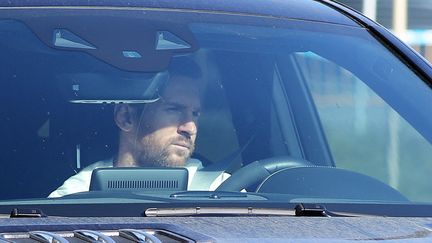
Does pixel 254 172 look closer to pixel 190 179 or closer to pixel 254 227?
pixel 190 179

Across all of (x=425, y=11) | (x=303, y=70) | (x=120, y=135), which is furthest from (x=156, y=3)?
(x=425, y=11)

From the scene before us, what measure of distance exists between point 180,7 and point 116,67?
0.28 metres

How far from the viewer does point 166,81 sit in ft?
12.3

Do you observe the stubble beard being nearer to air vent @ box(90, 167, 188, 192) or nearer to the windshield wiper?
air vent @ box(90, 167, 188, 192)

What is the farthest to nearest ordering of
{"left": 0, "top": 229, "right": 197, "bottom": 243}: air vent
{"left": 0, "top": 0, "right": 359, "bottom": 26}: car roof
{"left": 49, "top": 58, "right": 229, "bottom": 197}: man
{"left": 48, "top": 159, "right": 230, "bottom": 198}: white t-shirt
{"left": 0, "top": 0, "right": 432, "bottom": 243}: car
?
{"left": 0, "top": 0, "right": 359, "bottom": 26}: car roof < {"left": 49, "top": 58, "right": 229, "bottom": 197}: man < {"left": 48, "top": 159, "right": 230, "bottom": 198}: white t-shirt < {"left": 0, "top": 0, "right": 432, "bottom": 243}: car < {"left": 0, "top": 229, "right": 197, "bottom": 243}: air vent

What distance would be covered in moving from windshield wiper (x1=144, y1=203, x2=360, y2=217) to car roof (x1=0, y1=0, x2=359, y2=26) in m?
0.73

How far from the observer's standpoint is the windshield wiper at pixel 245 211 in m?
3.24

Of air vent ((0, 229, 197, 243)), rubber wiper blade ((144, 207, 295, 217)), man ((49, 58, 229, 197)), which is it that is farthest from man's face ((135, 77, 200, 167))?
air vent ((0, 229, 197, 243))

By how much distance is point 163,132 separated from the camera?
3.78 m

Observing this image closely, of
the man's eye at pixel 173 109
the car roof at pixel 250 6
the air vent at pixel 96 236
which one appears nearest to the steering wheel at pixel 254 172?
the man's eye at pixel 173 109

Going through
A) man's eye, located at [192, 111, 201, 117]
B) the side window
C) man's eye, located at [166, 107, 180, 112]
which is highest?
man's eye, located at [166, 107, 180, 112]

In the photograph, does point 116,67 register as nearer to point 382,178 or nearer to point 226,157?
point 226,157

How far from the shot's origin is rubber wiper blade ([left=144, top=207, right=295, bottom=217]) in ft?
10.6

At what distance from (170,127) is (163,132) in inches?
1.4
